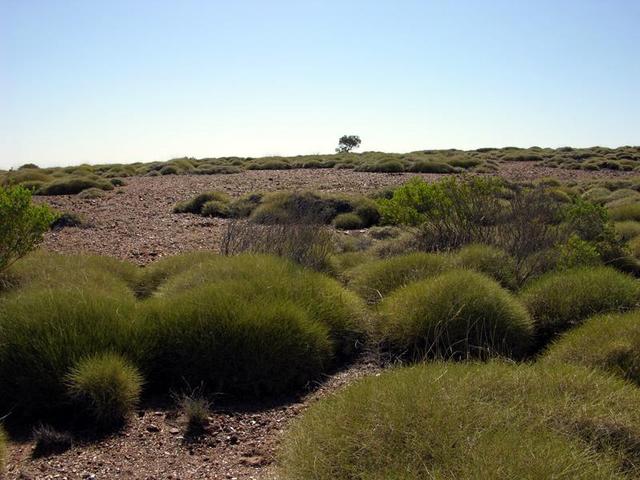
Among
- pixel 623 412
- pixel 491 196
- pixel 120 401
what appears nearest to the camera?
pixel 623 412

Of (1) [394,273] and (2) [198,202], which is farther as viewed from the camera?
(2) [198,202]

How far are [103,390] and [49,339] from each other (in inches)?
25.4

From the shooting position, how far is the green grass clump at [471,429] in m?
2.97

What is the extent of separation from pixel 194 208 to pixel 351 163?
15998 millimetres

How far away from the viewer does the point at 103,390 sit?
14.4ft

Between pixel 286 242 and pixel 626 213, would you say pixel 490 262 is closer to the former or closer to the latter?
pixel 286 242

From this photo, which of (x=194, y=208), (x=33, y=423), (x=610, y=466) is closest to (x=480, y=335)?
(x=610, y=466)

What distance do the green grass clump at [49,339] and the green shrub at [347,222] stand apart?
7888 millimetres

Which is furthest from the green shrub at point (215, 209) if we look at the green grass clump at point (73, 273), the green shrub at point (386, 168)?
the green shrub at point (386, 168)

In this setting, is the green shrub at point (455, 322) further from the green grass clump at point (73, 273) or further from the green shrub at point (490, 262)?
the green grass clump at point (73, 273)

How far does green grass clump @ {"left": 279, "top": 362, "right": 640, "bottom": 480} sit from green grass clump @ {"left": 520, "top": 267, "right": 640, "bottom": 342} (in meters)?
1.93

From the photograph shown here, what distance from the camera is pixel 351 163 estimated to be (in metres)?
30.2

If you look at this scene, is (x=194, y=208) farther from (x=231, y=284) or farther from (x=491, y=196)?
(x=231, y=284)

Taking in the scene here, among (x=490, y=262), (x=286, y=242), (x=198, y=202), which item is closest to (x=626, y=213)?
(x=490, y=262)
